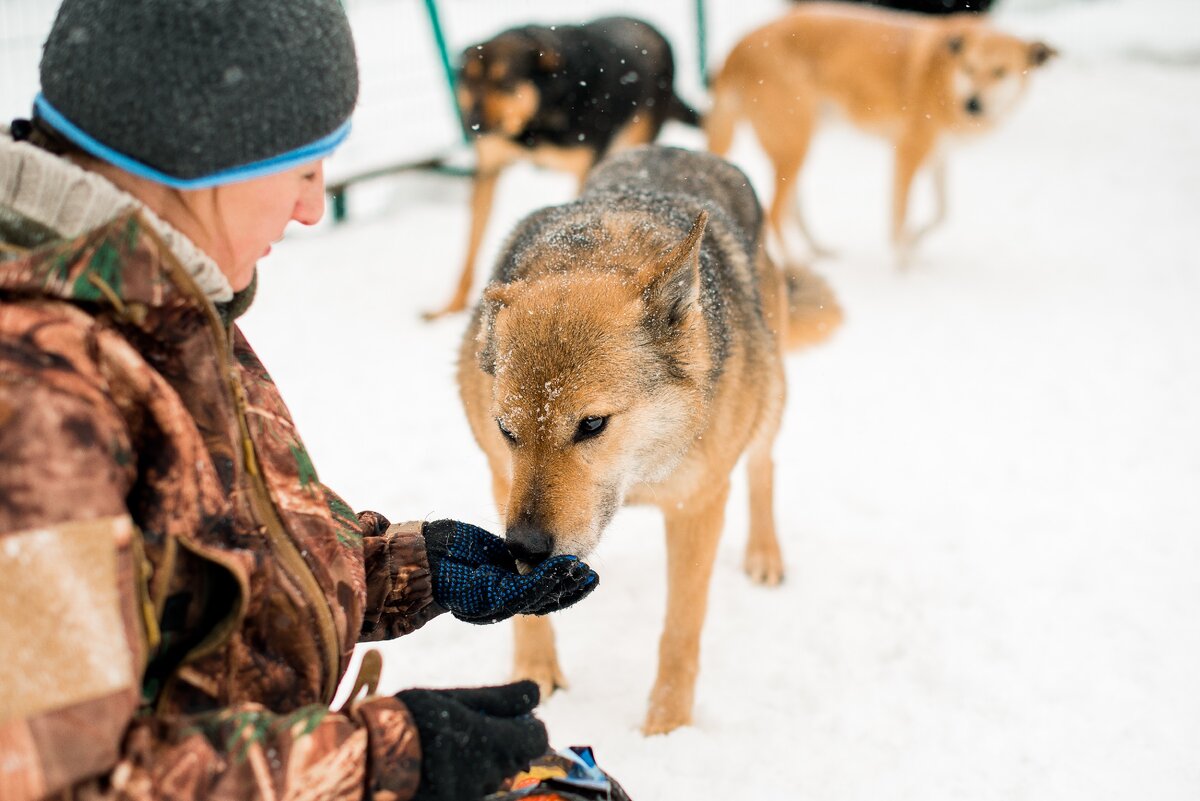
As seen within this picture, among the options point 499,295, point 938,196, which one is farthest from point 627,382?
point 938,196

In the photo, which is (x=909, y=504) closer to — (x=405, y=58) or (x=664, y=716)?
(x=664, y=716)

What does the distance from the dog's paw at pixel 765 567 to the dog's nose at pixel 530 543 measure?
5.46ft

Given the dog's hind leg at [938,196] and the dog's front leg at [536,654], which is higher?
the dog's front leg at [536,654]

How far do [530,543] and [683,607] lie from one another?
843 mm

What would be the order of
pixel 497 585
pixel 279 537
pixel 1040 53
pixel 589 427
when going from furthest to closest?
pixel 1040 53
pixel 589 427
pixel 497 585
pixel 279 537

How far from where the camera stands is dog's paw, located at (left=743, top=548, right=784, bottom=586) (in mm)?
3564

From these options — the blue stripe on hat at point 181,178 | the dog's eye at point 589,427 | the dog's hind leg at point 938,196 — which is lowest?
the dog's hind leg at point 938,196

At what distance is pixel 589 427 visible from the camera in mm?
2229

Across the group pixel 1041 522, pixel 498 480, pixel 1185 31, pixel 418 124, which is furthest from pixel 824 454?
pixel 1185 31

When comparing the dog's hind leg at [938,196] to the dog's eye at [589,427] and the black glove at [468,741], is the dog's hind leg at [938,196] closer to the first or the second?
the dog's eye at [589,427]

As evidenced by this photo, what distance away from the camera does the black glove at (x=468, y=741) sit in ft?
4.27

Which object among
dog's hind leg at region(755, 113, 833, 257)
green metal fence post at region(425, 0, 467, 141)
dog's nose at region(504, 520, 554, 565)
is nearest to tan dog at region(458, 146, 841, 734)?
dog's nose at region(504, 520, 554, 565)

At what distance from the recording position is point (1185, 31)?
11.1m

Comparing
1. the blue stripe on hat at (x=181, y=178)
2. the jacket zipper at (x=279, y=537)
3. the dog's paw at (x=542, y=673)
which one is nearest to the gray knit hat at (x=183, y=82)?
the blue stripe on hat at (x=181, y=178)
